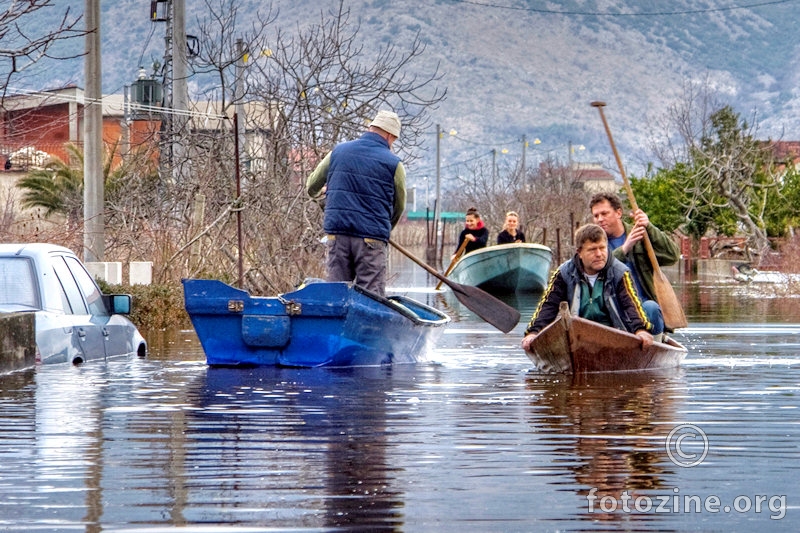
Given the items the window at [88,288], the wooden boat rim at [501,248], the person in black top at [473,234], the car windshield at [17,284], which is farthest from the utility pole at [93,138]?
the person in black top at [473,234]

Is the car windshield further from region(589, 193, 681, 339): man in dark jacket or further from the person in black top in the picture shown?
the person in black top

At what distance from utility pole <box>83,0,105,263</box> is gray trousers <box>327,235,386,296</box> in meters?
6.94

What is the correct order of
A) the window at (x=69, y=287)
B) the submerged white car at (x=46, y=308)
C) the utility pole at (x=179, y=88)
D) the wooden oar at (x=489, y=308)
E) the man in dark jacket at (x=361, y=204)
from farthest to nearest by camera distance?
the utility pole at (x=179, y=88), the wooden oar at (x=489, y=308), the man in dark jacket at (x=361, y=204), the window at (x=69, y=287), the submerged white car at (x=46, y=308)

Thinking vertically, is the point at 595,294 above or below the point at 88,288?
below

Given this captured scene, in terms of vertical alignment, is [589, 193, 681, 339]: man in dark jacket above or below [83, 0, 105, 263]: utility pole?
below

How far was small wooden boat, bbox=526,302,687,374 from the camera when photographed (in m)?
13.8

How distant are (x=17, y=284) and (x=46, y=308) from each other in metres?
0.36

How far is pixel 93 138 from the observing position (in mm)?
22484
